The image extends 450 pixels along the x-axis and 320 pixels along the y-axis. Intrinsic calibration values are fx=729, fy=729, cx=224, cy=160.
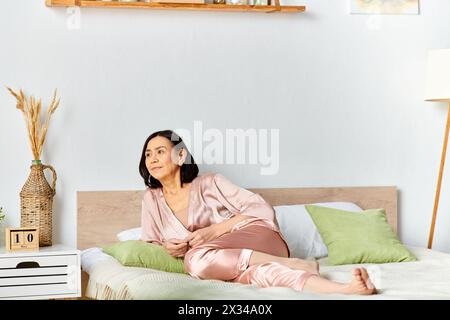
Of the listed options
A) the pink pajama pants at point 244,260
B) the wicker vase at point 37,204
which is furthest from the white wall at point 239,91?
the pink pajama pants at point 244,260

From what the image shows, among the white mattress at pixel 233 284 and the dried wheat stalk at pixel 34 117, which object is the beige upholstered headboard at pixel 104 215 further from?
the dried wheat stalk at pixel 34 117

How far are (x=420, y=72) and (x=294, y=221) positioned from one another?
3.74ft

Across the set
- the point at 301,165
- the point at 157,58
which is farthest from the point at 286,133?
the point at 157,58

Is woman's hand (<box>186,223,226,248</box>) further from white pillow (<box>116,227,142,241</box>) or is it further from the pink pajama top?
white pillow (<box>116,227,142,241</box>)

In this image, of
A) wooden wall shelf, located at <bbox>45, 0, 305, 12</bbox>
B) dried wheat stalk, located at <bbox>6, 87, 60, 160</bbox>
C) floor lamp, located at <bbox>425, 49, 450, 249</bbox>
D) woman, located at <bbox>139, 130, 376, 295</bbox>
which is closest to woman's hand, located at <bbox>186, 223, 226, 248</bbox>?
woman, located at <bbox>139, 130, 376, 295</bbox>

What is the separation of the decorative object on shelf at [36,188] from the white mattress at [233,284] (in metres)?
0.22

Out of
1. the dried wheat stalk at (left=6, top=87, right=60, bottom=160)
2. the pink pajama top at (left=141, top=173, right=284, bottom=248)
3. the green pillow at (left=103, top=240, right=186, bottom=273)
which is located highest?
the dried wheat stalk at (left=6, top=87, right=60, bottom=160)

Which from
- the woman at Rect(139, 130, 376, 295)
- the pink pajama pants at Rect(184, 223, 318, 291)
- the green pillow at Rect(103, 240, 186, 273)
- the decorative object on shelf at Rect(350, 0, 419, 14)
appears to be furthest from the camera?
the decorative object on shelf at Rect(350, 0, 419, 14)

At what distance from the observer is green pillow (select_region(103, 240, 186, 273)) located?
2762 millimetres

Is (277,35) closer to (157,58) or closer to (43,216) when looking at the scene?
(157,58)

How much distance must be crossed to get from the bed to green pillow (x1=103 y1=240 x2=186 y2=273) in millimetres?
46

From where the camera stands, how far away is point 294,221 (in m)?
3.35

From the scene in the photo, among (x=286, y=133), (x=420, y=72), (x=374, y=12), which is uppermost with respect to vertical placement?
(x=374, y=12)
